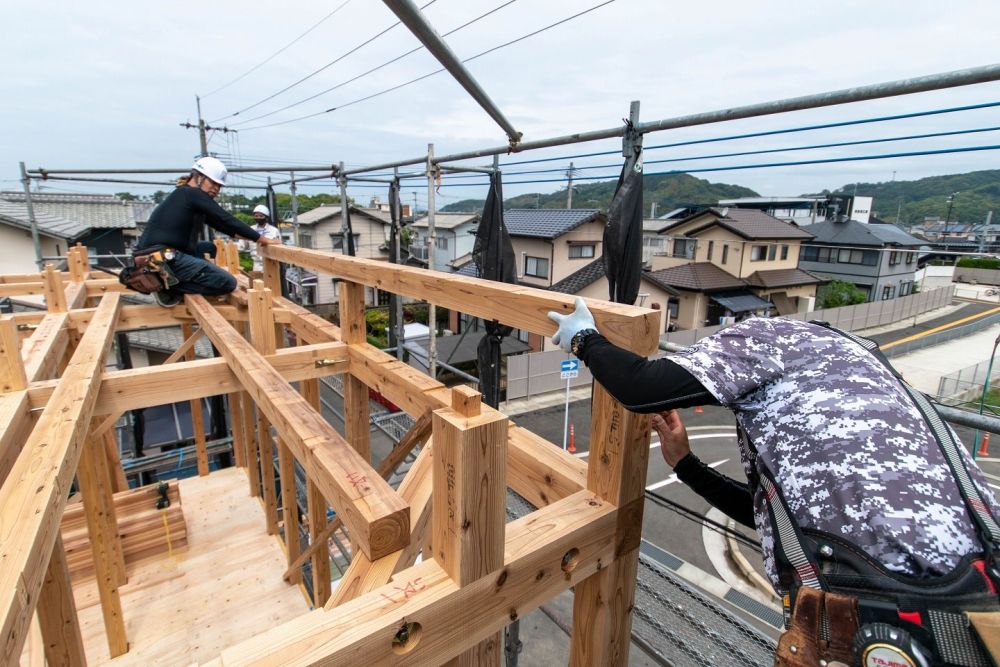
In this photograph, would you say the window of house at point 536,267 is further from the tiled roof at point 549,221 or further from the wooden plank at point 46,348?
the wooden plank at point 46,348

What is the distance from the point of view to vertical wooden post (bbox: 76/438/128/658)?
10.2 ft

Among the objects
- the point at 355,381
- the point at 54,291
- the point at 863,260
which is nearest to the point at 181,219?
the point at 54,291

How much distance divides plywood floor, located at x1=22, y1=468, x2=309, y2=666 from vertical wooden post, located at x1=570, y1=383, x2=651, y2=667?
3.19 metres

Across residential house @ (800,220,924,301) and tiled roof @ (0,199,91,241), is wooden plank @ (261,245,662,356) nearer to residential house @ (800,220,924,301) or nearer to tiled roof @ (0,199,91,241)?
tiled roof @ (0,199,91,241)

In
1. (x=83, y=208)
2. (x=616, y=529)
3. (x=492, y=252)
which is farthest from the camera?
(x=83, y=208)

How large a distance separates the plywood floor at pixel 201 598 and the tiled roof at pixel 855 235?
30134 mm

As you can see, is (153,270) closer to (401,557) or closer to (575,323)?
(401,557)

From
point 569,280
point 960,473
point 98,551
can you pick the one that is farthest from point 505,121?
point 569,280

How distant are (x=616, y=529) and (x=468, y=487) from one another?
78 cm

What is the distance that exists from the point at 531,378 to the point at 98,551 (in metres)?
12.8

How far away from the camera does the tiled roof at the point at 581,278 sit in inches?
694

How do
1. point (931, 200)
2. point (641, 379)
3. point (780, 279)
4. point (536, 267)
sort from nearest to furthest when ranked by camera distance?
point (641, 379) < point (536, 267) < point (780, 279) < point (931, 200)

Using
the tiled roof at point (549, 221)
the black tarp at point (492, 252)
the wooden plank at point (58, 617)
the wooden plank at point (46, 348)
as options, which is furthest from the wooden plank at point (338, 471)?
the tiled roof at point (549, 221)

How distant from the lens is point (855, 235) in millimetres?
27609
